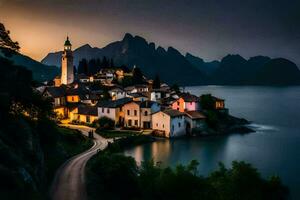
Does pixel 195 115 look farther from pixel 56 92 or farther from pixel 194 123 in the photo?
pixel 56 92

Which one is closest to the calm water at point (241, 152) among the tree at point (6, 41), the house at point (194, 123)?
the house at point (194, 123)

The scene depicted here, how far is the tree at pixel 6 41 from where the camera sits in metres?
29.7

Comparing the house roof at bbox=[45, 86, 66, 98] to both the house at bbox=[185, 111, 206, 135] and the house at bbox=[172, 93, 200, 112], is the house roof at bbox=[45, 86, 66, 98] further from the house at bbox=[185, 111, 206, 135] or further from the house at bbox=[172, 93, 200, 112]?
the house at bbox=[185, 111, 206, 135]

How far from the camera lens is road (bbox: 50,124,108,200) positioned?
22.2m

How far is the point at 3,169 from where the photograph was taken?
58.1 feet

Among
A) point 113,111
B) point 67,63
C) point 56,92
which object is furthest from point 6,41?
point 67,63

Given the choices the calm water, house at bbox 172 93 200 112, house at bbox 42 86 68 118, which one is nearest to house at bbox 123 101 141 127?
the calm water

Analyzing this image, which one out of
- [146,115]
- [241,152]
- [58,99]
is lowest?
[241,152]

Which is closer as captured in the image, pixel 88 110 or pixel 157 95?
pixel 88 110

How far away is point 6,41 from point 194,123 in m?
37.3

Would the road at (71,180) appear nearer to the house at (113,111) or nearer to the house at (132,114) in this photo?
the house at (132,114)

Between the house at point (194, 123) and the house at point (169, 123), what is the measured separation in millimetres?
1507

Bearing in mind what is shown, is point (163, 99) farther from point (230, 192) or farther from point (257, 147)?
point (230, 192)

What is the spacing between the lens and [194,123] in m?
61.1
